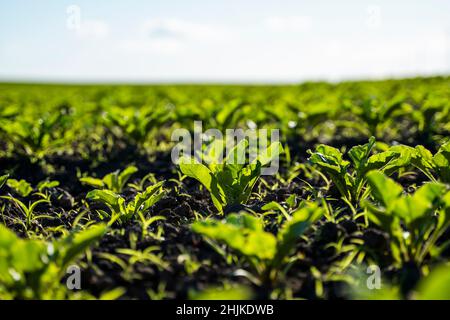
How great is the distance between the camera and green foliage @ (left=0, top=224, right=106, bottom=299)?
1.81 meters

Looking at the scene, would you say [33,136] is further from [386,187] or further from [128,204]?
[386,187]

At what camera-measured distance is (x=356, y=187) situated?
2.88 metres

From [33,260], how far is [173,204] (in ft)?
5.15

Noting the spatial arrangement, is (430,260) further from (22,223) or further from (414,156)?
(22,223)

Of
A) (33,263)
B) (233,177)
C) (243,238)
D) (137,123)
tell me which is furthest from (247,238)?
(137,123)

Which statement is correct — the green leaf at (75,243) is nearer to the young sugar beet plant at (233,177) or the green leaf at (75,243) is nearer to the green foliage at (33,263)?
the green foliage at (33,263)

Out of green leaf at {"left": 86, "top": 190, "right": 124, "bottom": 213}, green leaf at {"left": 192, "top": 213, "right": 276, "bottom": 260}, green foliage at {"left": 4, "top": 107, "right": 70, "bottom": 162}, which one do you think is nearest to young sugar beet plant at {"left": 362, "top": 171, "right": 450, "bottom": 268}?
green leaf at {"left": 192, "top": 213, "right": 276, "bottom": 260}

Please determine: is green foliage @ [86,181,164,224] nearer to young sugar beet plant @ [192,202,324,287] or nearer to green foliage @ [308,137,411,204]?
young sugar beet plant @ [192,202,324,287]

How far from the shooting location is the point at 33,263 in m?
1.82

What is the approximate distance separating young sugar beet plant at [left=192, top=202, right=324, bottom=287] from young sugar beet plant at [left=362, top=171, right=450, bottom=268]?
319 mm

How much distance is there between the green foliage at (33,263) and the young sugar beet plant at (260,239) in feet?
1.63

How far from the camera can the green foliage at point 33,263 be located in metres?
1.81

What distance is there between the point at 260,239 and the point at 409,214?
670 millimetres
